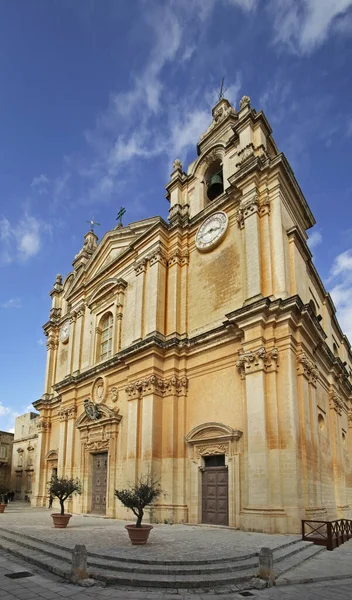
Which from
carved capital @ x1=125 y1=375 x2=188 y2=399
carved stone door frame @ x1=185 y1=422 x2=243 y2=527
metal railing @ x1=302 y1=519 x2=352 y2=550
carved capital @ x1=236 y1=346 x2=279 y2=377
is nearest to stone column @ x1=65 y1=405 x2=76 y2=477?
carved capital @ x1=125 y1=375 x2=188 y2=399

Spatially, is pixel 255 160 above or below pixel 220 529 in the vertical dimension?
above

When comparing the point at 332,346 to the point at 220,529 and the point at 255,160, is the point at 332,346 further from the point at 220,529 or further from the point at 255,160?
the point at 220,529

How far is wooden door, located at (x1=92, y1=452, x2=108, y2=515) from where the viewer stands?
1869cm

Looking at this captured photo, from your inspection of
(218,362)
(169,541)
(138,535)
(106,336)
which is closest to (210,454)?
(218,362)

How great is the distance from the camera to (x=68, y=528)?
1333 centimetres

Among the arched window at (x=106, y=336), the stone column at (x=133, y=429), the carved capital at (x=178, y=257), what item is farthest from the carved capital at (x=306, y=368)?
the arched window at (x=106, y=336)

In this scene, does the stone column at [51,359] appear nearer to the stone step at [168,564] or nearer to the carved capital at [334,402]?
the carved capital at [334,402]

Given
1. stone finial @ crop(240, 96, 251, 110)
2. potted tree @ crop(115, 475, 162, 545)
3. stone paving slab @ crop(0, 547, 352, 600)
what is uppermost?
stone finial @ crop(240, 96, 251, 110)

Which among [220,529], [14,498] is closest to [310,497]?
[220,529]

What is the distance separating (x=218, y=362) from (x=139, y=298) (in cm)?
558

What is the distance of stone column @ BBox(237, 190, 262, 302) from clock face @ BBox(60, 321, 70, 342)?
14511mm

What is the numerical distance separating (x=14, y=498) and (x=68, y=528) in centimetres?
3069

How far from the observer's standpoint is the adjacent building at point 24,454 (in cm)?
3878

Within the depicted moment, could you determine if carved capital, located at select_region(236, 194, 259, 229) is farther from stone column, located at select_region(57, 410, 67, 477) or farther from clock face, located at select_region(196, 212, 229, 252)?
stone column, located at select_region(57, 410, 67, 477)
